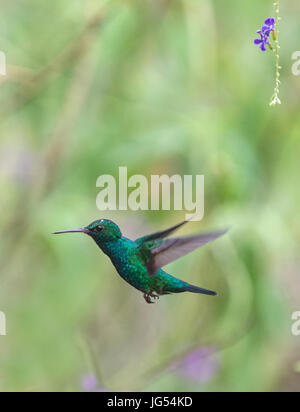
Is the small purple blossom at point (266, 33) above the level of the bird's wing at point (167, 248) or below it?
above

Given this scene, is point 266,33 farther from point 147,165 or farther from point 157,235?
point 147,165

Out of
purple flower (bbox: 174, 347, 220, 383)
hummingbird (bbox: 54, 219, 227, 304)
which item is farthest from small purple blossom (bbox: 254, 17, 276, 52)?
purple flower (bbox: 174, 347, 220, 383)

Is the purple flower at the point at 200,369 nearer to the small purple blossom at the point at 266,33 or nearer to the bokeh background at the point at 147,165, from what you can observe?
the bokeh background at the point at 147,165

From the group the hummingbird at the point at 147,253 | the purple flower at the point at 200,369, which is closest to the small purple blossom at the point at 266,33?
the hummingbird at the point at 147,253

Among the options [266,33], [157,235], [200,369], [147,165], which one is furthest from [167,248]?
[200,369]

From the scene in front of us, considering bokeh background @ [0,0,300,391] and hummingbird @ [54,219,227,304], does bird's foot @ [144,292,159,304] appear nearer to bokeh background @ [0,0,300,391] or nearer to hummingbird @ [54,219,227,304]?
hummingbird @ [54,219,227,304]
